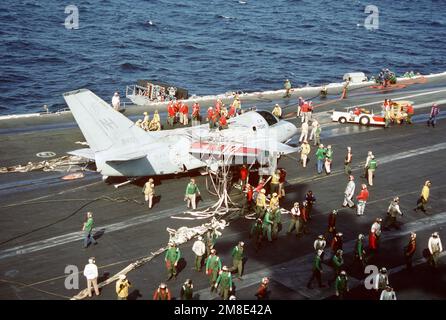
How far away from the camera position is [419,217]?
30484 mm

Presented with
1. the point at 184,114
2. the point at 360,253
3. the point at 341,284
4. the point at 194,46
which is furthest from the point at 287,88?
the point at 194,46

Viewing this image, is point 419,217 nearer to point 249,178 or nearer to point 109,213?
point 249,178

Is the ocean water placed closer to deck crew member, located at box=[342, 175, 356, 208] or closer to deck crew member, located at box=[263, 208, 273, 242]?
deck crew member, located at box=[342, 175, 356, 208]

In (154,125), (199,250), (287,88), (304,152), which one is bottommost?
(199,250)

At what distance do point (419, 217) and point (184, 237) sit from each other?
13.4m

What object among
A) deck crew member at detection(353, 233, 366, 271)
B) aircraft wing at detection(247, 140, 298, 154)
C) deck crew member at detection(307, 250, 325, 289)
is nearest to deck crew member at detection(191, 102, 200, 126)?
aircraft wing at detection(247, 140, 298, 154)

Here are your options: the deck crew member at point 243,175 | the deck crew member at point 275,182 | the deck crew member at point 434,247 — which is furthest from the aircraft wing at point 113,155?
the deck crew member at point 434,247

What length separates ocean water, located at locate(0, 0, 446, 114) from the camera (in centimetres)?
8700

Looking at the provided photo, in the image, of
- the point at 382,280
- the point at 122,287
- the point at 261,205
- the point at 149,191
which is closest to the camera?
the point at 122,287

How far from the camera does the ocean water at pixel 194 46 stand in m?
87.0

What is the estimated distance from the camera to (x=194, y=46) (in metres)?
113

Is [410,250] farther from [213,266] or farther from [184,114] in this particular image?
[184,114]

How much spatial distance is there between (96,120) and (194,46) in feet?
276
